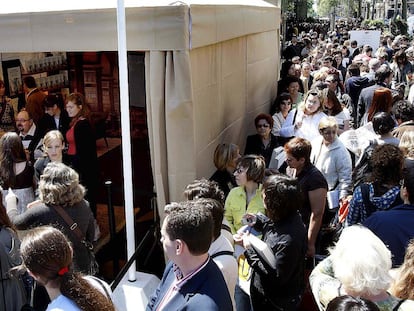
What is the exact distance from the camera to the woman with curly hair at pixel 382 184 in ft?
10.6

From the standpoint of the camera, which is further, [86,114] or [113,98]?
[113,98]

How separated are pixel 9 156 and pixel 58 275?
2.12 meters

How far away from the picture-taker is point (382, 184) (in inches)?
128

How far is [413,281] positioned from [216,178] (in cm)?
225

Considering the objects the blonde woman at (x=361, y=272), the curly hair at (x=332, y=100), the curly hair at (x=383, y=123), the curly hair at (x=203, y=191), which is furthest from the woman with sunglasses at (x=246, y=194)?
the curly hair at (x=332, y=100)

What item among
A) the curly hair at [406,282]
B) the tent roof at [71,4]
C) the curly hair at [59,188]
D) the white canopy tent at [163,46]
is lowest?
the curly hair at [406,282]

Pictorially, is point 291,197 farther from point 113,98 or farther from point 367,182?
point 113,98

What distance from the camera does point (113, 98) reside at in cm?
588

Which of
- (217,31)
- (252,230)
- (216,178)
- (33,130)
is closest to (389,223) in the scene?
(252,230)

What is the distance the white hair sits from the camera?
2.02m

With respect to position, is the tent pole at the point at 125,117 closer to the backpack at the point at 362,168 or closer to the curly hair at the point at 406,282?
the backpack at the point at 362,168

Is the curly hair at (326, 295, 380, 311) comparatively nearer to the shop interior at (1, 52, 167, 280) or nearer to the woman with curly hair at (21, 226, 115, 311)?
Result: the woman with curly hair at (21, 226, 115, 311)

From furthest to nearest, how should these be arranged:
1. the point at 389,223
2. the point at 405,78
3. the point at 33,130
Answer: the point at 405,78, the point at 33,130, the point at 389,223

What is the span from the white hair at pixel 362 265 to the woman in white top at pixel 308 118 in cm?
304
